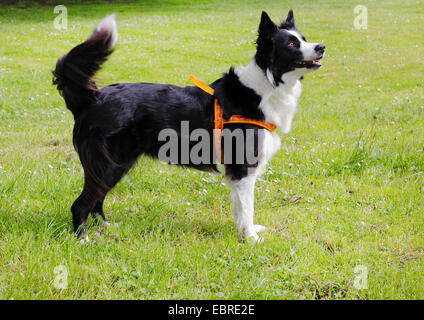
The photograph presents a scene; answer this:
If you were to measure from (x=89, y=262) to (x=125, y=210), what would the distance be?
3.43ft

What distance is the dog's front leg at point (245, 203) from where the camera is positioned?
3.83 meters

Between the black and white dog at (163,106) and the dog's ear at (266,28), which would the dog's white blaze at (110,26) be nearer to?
the black and white dog at (163,106)

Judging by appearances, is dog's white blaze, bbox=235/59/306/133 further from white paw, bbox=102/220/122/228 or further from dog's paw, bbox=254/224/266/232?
white paw, bbox=102/220/122/228

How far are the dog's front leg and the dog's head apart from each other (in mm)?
963

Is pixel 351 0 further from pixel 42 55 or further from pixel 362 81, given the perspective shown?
pixel 42 55

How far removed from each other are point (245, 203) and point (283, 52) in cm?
142

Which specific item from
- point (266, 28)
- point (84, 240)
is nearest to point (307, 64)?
point (266, 28)

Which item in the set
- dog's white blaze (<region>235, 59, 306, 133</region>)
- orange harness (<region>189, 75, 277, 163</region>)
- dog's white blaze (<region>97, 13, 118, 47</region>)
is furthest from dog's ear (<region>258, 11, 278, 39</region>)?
dog's white blaze (<region>97, 13, 118, 47</region>)

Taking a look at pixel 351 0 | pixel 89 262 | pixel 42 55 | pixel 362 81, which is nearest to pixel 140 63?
pixel 42 55

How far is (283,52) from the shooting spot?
3.71m

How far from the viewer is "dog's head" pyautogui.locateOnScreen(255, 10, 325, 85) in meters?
3.69

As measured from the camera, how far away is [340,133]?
21.8ft

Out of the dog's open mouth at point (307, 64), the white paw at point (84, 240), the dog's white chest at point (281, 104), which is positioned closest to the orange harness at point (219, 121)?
the dog's white chest at point (281, 104)

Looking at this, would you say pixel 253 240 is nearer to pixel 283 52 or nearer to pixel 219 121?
pixel 219 121
